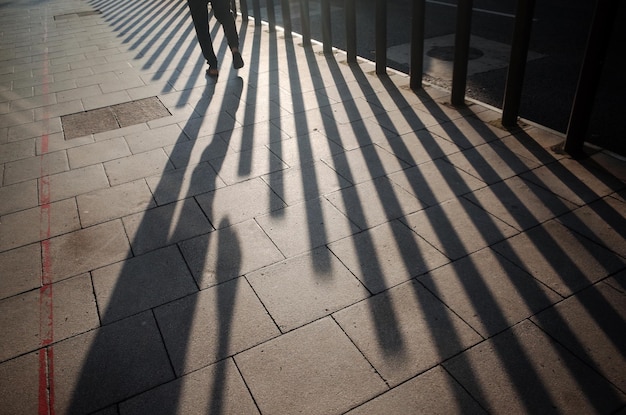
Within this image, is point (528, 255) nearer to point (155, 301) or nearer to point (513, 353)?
point (513, 353)

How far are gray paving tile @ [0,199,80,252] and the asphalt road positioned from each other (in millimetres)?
5555

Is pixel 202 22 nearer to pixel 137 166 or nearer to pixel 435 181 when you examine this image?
pixel 137 166

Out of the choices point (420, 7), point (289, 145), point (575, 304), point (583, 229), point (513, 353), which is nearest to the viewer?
point (513, 353)

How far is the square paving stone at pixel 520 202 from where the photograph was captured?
4010mm

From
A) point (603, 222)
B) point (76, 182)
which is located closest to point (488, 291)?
point (603, 222)

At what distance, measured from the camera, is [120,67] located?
9180 millimetres

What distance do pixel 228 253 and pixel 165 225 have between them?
31.7 inches

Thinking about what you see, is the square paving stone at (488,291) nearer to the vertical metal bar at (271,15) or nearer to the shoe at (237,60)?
the shoe at (237,60)

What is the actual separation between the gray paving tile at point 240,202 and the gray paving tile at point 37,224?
124cm

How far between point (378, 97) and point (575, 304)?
4.41m

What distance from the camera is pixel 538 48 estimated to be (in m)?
8.86

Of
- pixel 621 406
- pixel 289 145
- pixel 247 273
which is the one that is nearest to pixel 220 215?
pixel 247 273

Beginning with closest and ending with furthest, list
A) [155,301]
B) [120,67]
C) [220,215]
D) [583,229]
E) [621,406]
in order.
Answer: [621,406] < [155,301] < [583,229] < [220,215] < [120,67]

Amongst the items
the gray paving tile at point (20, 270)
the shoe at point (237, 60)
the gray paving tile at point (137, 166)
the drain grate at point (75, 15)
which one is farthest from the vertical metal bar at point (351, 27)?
the drain grate at point (75, 15)
